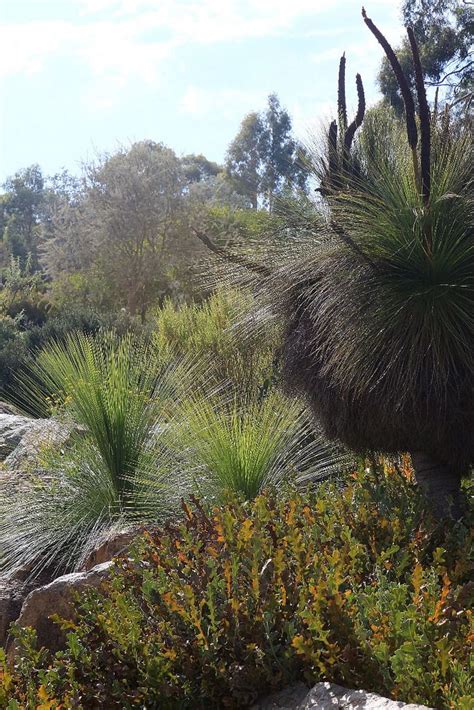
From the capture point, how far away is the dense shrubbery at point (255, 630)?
2.96 m

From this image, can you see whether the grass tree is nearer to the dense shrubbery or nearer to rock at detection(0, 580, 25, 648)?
the dense shrubbery

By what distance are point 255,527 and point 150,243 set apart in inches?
827

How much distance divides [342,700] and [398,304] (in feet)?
6.70

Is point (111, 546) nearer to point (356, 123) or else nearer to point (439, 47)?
point (356, 123)

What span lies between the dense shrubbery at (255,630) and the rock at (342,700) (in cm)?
8

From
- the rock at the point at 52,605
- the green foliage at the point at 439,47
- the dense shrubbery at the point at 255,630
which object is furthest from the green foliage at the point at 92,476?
the green foliage at the point at 439,47

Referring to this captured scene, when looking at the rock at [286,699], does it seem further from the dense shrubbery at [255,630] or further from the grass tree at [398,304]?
the grass tree at [398,304]

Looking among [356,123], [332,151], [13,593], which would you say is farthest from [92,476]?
[356,123]

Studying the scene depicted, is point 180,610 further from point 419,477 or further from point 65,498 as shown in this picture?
point 65,498

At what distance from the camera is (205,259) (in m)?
5.62

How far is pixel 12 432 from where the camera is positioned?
8.66 meters

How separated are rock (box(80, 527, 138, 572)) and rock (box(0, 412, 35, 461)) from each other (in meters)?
2.96

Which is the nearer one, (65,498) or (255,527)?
(255,527)

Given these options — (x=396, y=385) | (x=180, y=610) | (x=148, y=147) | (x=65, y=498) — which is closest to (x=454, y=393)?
(x=396, y=385)
